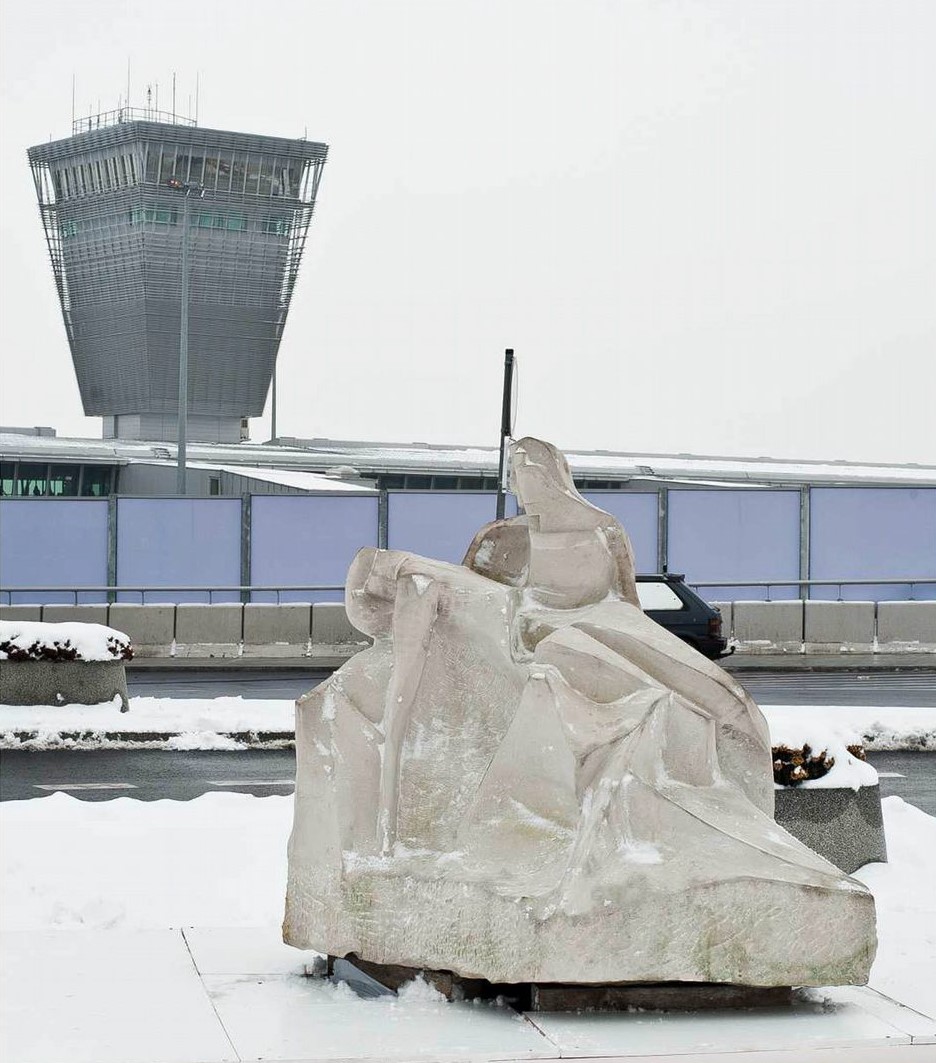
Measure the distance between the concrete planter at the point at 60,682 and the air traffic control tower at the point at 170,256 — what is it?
7365cm

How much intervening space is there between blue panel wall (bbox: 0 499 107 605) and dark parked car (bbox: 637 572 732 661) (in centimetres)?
956

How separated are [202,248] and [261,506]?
65.8 metres

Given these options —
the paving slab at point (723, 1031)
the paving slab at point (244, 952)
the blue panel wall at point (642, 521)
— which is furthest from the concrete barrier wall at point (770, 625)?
the paving slab at point (723, 1031)

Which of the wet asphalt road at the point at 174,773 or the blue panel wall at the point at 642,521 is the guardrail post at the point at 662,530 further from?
the wet asphalt road at the point at 174,773

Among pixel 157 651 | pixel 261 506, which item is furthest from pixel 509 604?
pixel 261 506

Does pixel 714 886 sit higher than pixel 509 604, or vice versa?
pixel 509 604

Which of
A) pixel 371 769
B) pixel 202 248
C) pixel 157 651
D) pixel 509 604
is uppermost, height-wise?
pixel 202 248

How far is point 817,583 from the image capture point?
2877 centimetres

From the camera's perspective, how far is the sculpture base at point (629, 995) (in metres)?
6.47

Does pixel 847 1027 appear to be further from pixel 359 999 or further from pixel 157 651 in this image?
pixel 157 651

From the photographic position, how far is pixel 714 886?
613 centimetres

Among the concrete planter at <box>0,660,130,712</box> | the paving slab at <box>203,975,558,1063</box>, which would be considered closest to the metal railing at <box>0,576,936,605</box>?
the concrete planter at <box>0,660,130,712</box>

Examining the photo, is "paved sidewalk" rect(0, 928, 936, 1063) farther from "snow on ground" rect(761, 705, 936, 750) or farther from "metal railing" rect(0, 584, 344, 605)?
"metal railing" rect(0, 584, 344, 605)

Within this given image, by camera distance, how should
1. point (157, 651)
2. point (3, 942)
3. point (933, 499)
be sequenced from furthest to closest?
point (933, 499) → point (157, 651) → point (3, 942)
